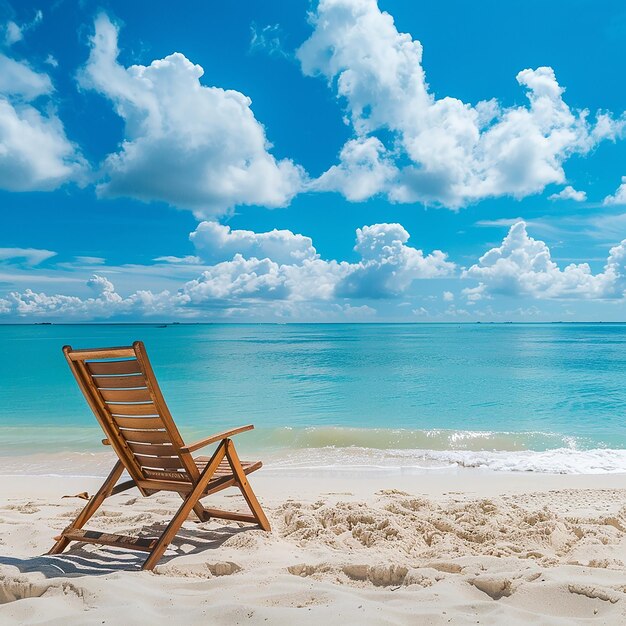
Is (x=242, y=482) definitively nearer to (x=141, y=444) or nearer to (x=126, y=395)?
(x=141, y=444)

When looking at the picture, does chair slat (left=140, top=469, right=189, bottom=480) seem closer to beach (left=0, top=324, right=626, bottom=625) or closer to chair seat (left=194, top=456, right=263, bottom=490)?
chair seat (left=194, top=456, right=263, bottom=490)

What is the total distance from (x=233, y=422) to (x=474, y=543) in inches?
366

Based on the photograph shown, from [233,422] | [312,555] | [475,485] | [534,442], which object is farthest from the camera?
[233,422]

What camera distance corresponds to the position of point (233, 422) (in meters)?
12.6

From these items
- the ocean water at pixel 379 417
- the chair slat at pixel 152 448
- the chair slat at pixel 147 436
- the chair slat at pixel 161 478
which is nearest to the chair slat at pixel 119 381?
the chair slat at pixel 147 436

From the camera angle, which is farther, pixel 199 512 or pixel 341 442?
pixel 341 442

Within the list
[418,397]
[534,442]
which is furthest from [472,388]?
[534,442]

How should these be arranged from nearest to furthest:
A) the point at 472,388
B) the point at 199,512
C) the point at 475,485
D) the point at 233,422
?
the point at 199,512 < the point at 475,485 < the point at 233,422 < the point at 472,388

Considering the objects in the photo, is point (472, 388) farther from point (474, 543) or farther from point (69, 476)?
point (474, 543)

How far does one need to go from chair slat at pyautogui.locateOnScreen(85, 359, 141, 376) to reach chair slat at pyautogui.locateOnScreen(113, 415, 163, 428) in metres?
0.35

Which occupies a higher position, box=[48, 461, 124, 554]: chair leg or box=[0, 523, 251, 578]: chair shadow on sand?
box=[48, 461, 124, 554]: chair leg

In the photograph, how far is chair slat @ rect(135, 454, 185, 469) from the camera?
3807 millimetres

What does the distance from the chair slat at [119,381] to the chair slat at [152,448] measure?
0.49 metres

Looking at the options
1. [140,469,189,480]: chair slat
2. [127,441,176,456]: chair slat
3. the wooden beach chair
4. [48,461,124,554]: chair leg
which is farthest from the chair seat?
[48,461,124,554]: chair leg
